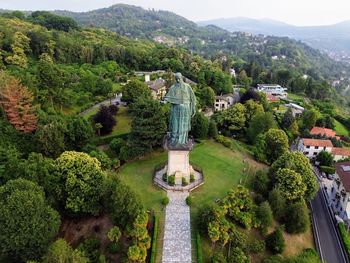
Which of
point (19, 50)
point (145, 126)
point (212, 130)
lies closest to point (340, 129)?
point (212, 130)

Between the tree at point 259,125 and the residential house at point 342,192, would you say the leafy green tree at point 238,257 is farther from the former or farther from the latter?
the tree at point 259,125

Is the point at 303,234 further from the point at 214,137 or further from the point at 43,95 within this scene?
the point at 43,95

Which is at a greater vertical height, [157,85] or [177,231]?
[157,85]

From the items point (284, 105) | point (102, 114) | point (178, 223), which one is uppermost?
point (102, 114)

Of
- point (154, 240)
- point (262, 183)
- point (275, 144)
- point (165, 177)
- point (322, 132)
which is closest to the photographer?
point (154, 240)

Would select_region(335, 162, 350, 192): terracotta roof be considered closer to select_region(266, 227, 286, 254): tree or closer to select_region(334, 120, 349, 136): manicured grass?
select_region(266, 227, 286, 254): tree

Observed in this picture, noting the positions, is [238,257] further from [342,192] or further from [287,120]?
[287,120]

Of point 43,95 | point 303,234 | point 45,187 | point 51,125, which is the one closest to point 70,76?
point 43,95

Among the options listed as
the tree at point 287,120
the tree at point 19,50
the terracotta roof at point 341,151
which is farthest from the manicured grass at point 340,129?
the tree at point 19,50
